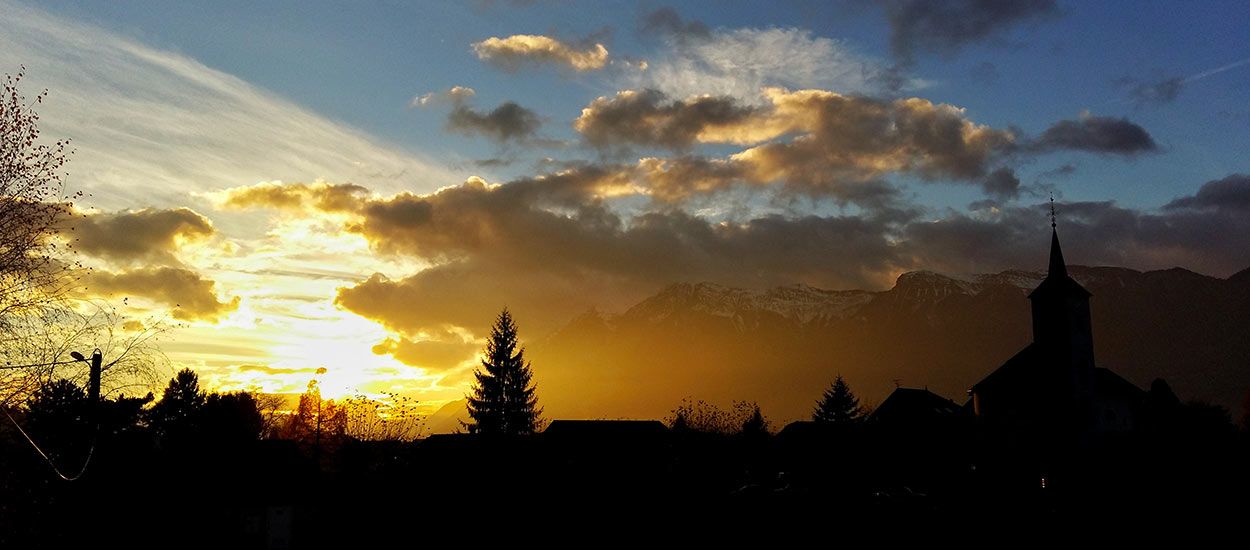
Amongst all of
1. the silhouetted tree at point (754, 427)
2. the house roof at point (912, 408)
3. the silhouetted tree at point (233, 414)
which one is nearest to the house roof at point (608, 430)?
the silhouetted tree at point (754, 427)

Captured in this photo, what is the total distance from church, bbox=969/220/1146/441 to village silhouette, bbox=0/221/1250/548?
6.4 inches

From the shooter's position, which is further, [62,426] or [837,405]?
[837,405]

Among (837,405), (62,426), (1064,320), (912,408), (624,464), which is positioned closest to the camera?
(62,426)

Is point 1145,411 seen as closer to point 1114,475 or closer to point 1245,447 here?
point 1245,447

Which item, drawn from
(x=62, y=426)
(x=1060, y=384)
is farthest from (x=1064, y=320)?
(x=62, y=426)

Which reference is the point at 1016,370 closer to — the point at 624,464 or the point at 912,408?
the point at 912,408

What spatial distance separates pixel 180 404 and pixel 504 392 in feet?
101

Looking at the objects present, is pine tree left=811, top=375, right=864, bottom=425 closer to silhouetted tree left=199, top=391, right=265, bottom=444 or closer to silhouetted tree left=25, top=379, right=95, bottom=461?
silhouetted tree left=199, top=391, right=265, bottom=444

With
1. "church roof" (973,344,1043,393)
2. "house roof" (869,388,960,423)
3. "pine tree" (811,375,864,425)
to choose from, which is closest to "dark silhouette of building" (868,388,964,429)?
"house roof" (869,388,960,423)

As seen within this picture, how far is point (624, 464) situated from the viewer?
227 feet

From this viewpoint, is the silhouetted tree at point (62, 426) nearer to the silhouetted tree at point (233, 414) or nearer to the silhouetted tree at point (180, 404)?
the silhouetted tree at point (233, 414)

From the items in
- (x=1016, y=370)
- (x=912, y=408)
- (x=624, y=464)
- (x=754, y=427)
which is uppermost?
(x=1016, y=370)

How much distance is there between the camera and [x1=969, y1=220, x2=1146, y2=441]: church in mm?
78812

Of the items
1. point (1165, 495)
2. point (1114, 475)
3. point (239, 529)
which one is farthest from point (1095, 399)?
point (239, 529)
